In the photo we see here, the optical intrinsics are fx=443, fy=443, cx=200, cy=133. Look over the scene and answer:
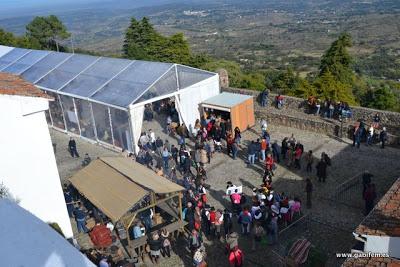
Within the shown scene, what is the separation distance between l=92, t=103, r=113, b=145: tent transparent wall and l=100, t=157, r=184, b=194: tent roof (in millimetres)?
5233

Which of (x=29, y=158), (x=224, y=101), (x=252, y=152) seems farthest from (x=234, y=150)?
(x=29, y=158)

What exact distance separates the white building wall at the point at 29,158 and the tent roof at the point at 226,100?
1017cm

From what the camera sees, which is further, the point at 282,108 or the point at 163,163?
the point at 282,108

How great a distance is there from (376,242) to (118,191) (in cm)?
765

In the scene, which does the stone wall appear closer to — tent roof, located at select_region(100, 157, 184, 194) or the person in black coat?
the person in black coat

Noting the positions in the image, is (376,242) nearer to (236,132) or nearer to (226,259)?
(226,259)

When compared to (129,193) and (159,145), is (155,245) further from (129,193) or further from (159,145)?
(159,145)

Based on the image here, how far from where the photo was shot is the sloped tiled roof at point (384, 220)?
8.70 metres

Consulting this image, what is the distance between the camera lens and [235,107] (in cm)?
2117

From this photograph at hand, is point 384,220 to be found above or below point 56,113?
above

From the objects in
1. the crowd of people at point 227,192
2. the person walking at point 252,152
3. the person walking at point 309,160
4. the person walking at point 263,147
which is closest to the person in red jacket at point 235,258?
the crowd of people at point 227,192

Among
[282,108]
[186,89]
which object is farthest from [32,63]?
[282,108]

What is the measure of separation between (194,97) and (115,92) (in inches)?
155

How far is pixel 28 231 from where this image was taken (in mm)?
6383
